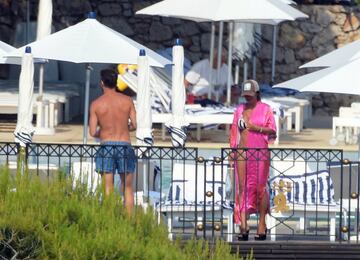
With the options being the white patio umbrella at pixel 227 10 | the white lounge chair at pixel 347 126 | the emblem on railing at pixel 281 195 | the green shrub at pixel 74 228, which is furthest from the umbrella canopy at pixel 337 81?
the white patio umbrella at pixel 227 10

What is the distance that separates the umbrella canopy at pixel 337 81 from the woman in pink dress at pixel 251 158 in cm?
126

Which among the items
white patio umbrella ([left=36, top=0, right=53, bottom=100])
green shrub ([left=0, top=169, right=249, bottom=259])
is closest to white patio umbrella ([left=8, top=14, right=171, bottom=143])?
white patio umbrella ([left=36, top=0, right=53, bottom=100])

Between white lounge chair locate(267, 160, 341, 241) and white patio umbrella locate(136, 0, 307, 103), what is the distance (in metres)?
6.34

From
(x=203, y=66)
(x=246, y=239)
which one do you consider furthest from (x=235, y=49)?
(x=246, y=239)

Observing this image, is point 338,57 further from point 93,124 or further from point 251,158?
point 93,124

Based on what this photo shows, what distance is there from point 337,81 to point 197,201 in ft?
6.73

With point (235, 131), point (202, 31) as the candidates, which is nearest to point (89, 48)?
point (235, 131)

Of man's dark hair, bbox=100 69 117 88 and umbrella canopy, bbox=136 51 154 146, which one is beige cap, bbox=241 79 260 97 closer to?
man's dark hair, bbox=100 69 117 88

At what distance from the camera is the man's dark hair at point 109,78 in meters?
14.8

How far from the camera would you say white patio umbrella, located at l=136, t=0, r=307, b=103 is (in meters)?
21.8

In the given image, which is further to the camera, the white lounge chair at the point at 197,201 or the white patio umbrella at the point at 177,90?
the white patio umbrella at the point at 177,90

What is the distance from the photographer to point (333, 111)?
2658cm

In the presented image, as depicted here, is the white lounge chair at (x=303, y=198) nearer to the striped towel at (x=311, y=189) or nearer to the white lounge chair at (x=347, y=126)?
the striped towel at (x=311, y=189)

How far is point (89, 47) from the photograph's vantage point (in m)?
18.1
